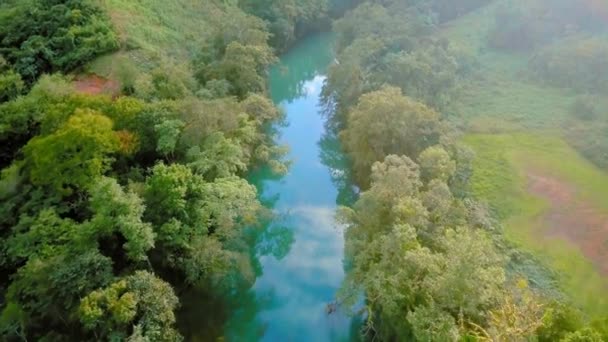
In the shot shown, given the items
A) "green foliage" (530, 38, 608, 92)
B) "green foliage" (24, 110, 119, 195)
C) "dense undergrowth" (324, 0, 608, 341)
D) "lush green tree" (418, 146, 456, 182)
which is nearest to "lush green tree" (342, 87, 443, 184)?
"dense undergrowth" (324, 0, 608, 341)

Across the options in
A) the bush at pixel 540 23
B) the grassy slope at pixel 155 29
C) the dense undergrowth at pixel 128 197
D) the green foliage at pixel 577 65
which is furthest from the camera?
the bush at pixel 540 23

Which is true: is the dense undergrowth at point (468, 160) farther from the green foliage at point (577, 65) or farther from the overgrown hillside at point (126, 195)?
the overgrown hillside at point (126, 195)

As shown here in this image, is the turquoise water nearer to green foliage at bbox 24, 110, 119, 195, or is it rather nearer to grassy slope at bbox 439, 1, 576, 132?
green foliage at bbox 24, 110, 119, 195

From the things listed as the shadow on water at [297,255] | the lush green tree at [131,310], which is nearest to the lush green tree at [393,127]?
the shadow on water at [297,255]

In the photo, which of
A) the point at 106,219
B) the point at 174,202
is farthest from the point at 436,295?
the point at 106,219

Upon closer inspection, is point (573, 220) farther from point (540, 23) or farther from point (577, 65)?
point (540, 23)

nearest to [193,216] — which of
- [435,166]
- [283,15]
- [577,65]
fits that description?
[435,166]

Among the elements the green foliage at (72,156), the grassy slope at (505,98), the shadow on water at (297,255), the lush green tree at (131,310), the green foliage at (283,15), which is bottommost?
the shadow on water at (297,255)

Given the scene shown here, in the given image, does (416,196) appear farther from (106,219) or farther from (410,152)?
(106,219)
